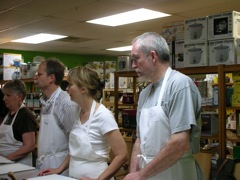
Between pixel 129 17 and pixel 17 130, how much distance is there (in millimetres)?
3050

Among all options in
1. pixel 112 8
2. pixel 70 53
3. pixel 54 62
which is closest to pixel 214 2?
pixel 112 8

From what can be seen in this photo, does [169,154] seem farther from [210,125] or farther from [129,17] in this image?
[129,17]

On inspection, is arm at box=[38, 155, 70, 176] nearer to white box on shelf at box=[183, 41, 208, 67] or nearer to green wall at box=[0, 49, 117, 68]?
white box on shelf at box=[183, 41, 208, 67]

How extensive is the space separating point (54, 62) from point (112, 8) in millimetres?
2310

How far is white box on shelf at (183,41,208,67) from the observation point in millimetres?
3119

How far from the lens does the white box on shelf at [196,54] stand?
3.12 meters

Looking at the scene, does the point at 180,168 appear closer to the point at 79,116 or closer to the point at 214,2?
the point at 79,116

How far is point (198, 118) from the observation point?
5.61 ft

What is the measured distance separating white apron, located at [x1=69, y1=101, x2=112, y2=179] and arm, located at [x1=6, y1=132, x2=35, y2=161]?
35.4 inches

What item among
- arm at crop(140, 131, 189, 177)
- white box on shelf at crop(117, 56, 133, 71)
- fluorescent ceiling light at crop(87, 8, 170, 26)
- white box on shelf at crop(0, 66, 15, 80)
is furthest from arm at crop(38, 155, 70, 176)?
white box on shelf at crop(0, 66, 15, 80)

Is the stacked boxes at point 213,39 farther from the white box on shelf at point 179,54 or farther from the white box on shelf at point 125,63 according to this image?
the white box on shelf at point 125,63

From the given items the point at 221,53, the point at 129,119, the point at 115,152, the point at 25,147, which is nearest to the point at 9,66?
the point at 129,119

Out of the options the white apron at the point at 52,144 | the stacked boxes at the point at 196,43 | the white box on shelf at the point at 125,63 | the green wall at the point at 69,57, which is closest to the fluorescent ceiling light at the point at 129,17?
the white box on shelf at the point at 125,63

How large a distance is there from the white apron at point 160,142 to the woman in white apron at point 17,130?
1.43 metres
